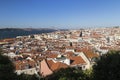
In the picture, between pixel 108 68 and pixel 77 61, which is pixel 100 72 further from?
pixel 77 61

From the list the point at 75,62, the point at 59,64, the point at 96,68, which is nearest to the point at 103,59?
the point at 96,68

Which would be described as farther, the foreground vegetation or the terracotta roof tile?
the terracotta roof tile

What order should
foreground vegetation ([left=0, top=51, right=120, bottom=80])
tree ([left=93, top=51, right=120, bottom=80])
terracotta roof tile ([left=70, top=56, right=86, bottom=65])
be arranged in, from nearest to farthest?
foreground vegetation ([left=0, top=51, right=120, bottom=80]), tree ([left=93, top=51, right=120, bottom=80]), terracotta roof tile ([left=70, top=56, right=86, bottom=65])

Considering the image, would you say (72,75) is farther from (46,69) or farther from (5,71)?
(46,69)

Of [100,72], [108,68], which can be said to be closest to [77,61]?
[100,72]

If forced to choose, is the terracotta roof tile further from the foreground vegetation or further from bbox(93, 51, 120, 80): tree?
bbox(93, 51, 120, 80): tree

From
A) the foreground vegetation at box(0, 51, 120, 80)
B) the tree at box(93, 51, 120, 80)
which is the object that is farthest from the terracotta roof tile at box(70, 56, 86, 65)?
the tree at box(93, 51, 120, 80)

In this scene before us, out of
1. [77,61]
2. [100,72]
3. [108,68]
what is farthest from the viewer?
[77,61]

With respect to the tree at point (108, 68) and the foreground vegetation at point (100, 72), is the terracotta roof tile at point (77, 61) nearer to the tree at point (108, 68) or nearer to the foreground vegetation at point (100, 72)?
the foreground vegetation at point (100, 72)

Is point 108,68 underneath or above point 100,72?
above

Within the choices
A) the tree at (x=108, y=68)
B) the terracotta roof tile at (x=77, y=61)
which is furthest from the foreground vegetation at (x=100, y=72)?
the terracotta roof tile at (x=77, y=61)
